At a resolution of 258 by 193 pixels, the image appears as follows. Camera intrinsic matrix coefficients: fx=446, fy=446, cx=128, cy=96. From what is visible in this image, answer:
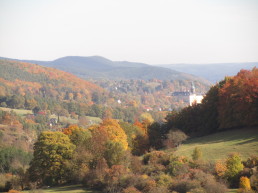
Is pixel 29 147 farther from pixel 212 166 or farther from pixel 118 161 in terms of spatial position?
pixel 212 166

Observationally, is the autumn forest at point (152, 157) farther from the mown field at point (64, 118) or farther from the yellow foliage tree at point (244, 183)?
the mown field at point (64, 118)

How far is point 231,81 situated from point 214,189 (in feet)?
108

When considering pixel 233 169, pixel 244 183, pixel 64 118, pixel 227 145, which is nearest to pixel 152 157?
pixel 233 169

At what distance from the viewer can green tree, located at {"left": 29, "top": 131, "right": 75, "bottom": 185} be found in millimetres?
40344

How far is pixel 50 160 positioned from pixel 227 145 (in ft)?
54.3

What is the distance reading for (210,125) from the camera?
56.6 meters

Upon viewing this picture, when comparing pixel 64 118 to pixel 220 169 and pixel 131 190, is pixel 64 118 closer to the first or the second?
pixel 220 169

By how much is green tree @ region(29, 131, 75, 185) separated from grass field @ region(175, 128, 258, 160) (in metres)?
10.7

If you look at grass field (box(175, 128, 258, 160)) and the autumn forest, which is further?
grass field (box(175, 128, 258, 160))

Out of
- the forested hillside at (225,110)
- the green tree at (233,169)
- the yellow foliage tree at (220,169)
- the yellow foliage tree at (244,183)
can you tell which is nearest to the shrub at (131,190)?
the yellow foliage tree at (220,169)

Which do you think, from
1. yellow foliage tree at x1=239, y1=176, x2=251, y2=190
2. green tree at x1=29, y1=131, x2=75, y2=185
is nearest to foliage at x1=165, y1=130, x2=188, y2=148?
green tree at x1=29, y1=131, x2=75, y2=185

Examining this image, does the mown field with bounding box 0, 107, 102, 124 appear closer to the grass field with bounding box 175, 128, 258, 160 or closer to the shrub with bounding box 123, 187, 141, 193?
the grass field with bounding box 175, 128, 258, 160

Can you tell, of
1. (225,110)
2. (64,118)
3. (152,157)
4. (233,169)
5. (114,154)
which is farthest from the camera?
(64,118)

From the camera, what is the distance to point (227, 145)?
41.9 m
